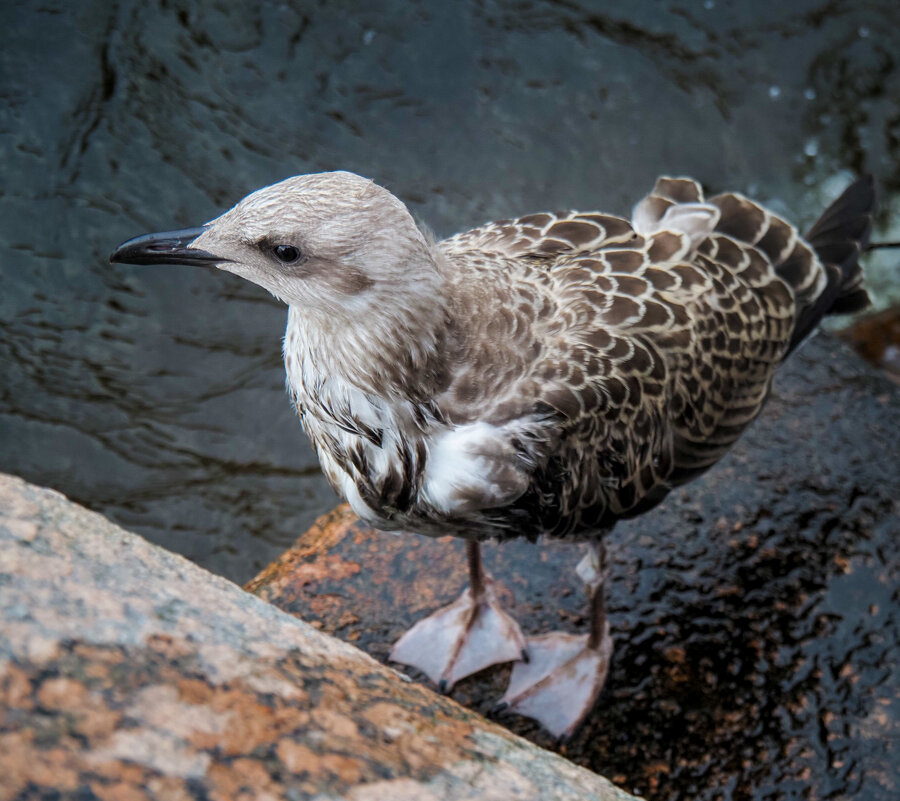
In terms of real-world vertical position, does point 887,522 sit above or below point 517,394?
below

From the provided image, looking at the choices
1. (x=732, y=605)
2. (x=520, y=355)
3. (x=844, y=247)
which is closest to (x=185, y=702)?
(x=520, y=355)

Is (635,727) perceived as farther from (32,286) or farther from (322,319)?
(32,286)

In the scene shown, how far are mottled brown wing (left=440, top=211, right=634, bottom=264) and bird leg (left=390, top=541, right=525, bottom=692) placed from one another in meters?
1.11

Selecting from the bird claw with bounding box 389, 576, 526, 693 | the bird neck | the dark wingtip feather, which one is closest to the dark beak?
the bird neck

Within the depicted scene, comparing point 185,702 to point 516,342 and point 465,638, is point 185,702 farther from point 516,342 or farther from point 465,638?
point 465,638

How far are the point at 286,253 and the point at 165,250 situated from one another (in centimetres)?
37

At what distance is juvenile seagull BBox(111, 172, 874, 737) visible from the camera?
98.3 inches

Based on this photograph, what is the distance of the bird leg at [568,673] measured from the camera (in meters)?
3.39

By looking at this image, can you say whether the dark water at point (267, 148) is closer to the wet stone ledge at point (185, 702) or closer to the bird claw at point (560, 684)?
the bird claw at point (560, 684)

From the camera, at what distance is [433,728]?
1978 millimetres

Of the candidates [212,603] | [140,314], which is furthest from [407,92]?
[212,603]

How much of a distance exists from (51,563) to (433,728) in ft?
2.78

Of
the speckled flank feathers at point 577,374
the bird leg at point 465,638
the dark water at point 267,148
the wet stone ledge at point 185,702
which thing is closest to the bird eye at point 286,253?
the speckled flank feathers at point 577,374

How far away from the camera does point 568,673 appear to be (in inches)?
133
